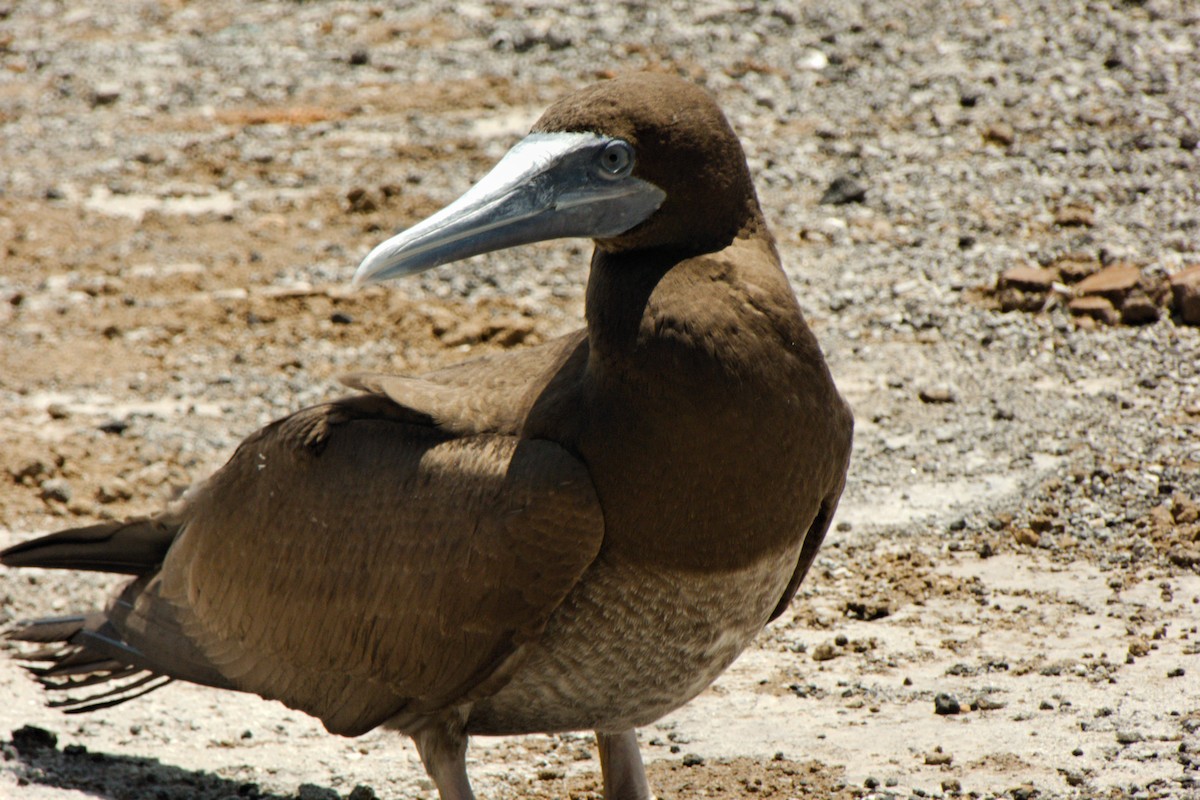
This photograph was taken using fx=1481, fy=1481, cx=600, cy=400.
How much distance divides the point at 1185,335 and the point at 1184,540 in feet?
6.66

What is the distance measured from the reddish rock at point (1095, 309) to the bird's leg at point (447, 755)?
513cm

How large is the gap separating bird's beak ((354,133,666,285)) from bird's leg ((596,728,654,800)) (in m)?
1.86

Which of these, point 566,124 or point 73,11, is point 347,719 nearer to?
point 566,124

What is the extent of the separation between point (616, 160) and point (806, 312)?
5028mm

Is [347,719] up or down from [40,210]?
up

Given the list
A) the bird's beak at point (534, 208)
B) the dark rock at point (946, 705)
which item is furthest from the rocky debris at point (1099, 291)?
the bird's beak at point (534, 208)

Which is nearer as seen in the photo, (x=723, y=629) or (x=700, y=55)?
(x=723, y=629)

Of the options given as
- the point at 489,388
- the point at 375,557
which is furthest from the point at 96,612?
the point at 489,388

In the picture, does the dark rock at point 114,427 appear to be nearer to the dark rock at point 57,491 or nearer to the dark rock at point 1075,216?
the dark rock at point 57,491

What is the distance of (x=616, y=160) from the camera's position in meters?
4.24

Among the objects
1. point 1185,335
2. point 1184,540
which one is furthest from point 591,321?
point 1185,335

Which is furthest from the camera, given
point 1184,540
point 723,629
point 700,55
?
point 700,55

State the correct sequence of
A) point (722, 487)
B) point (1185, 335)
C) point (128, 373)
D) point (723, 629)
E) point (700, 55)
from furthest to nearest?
point (700, 55) → point (128, 373) → point (1185, 335) → point (723, 629) → point (722, 487)

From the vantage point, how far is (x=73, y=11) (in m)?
15.3
